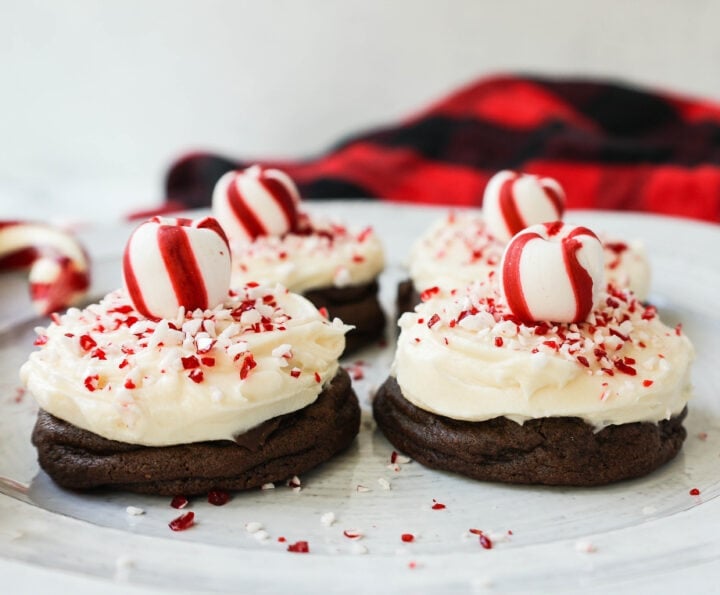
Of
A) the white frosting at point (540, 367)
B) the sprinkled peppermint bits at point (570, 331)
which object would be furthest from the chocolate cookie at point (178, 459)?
the sprinkled peppermint bits at point (570, 331)

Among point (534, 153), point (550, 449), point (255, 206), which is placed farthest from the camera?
point (534, 153)

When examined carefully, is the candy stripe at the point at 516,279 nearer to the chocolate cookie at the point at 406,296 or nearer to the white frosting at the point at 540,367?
the white frosting at the point at 540,367

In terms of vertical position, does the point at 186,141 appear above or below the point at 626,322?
below

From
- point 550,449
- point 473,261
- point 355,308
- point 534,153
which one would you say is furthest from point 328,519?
point 534,153

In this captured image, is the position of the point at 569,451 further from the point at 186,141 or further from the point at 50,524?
the point at 186,141

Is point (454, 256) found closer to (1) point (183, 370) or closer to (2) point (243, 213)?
(2) point (243, 213)

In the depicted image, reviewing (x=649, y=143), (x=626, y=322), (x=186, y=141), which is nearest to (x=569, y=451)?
(x=626, y=322)
